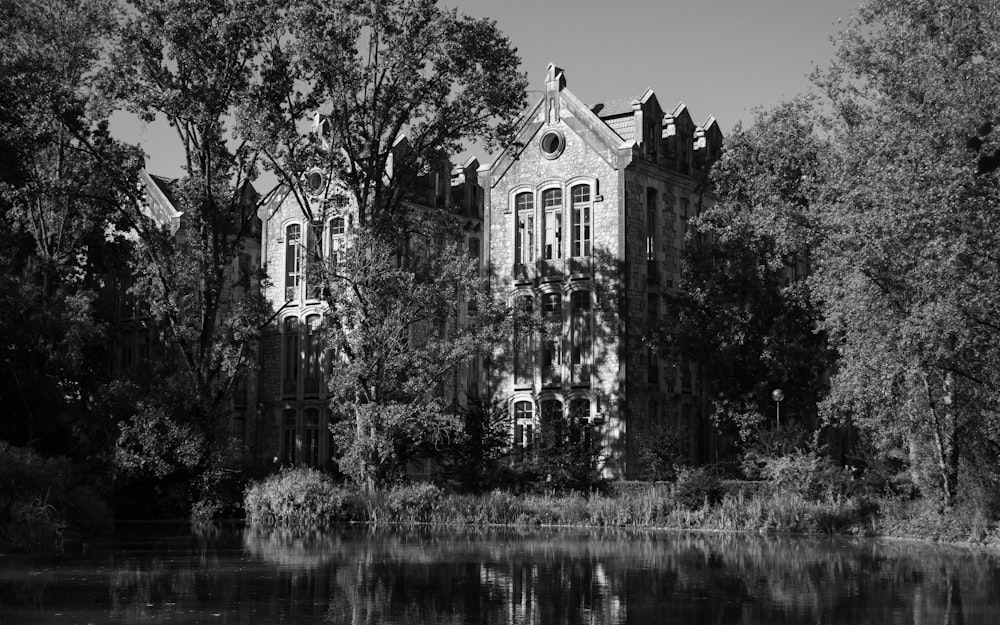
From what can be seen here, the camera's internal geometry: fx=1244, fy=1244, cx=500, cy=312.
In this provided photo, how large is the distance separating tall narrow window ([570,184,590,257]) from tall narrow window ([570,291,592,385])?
5.33 ft

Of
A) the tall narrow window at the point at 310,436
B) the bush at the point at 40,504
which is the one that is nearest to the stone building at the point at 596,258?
the tall narrow window at the point at 310,436

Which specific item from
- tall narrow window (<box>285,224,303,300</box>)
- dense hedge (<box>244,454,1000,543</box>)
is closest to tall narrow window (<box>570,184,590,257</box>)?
dense hedge (<box>244,454,1000,543</box>)

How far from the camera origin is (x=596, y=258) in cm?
4447

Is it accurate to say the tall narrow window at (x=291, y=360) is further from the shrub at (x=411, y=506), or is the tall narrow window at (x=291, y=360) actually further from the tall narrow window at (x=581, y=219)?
the shrub at (x=411, y=506)

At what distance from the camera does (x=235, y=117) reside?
36.7m

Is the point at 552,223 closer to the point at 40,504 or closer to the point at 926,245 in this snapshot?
the point at 926,245

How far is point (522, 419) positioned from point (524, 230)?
707 cm

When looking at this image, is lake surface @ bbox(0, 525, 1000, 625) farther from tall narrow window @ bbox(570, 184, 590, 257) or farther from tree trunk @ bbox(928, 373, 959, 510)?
tall narrow window @ bbox(570, 184, 590, 257)

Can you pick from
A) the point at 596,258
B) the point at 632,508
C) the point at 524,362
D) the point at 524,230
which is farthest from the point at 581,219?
the point at 632,508

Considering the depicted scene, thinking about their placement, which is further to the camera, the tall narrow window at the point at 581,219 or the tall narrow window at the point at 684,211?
the tall narrow window at the point at 684,211

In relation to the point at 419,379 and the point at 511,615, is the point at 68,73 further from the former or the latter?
the point at 511,615

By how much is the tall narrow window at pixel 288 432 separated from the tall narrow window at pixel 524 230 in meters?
14.5

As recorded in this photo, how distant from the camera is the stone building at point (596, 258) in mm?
43750

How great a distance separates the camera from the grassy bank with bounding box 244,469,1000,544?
29.3 meters
